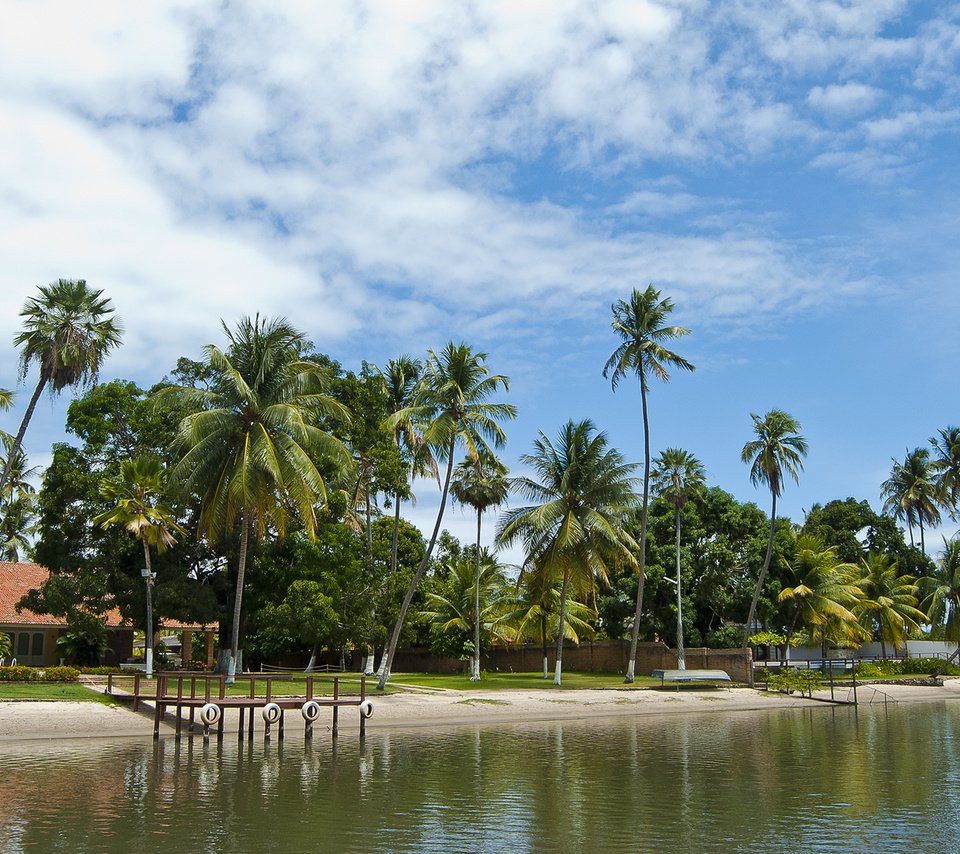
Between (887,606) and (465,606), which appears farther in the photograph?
(887,606)

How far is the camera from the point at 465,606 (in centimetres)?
5088

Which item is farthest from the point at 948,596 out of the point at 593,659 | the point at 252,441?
the point at 252,441

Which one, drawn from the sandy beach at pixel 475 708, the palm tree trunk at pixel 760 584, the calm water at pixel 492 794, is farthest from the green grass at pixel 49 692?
the palm tree trunk at pixel 760 584

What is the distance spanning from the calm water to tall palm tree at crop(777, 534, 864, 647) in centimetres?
2537

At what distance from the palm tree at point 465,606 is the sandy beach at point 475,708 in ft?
35.6

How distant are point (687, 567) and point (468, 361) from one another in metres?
21.4

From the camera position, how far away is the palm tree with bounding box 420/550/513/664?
165 ft

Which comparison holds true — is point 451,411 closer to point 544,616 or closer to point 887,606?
point 544,616

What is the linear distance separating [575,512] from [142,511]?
19.9 metres

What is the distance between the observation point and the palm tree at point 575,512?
4344 centimetres

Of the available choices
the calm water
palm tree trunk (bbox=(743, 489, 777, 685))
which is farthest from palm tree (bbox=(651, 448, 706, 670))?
the calm water

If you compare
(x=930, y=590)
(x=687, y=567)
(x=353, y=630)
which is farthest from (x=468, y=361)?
(x=930, y=590)

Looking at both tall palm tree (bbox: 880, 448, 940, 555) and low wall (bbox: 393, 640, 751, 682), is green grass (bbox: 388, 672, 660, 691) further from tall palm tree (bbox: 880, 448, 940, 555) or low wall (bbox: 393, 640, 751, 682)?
tall palm tree (bbox: 880, 448, 940, 555)

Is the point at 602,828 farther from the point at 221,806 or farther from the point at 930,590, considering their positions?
the point at 930,590
